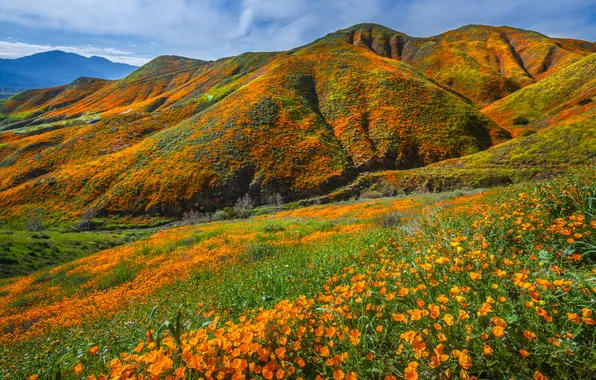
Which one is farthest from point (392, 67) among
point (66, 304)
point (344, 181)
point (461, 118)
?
point (66, 304)

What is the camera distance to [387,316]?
296cm

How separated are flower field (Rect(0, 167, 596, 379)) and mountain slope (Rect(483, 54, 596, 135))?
202ft

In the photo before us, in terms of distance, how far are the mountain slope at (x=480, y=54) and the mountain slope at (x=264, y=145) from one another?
35644 millimetres

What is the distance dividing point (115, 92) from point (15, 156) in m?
90.1

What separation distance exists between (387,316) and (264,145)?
166 ft

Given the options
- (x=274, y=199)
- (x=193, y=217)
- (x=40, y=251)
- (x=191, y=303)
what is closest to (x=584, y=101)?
(x=274, y=199)

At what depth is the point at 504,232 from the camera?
482 centimetres

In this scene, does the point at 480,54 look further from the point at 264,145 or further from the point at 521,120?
the point at 264,145

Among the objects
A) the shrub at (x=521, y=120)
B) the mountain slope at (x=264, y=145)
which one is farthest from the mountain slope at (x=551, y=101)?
the mountain slope at (x=264, y=145)

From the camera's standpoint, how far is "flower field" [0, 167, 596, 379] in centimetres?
215

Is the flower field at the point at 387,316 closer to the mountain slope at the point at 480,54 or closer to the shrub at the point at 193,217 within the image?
Result: the shrub at the point at 193,217

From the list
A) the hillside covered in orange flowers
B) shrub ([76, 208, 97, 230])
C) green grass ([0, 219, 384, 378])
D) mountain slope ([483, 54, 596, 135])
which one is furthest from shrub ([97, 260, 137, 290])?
mountain slope ([483, 54, 596, 135])

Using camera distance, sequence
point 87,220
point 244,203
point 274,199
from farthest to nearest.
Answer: point 274,199 → point 244,203 → point 87,220

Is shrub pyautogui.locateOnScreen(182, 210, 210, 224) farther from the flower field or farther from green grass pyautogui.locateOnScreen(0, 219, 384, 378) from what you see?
green grass pyautogui.locateOnScreen(0, 219, 384, 378)
